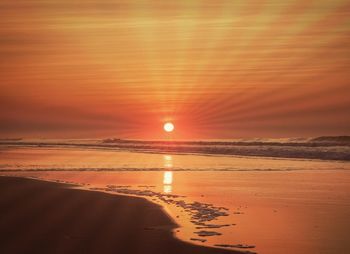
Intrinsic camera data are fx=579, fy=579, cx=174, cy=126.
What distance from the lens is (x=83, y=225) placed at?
10.5 m

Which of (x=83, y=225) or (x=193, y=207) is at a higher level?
(x=193, y=207)

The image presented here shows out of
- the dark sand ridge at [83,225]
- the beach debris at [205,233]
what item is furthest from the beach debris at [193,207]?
the dark sand ridge at [83,225]

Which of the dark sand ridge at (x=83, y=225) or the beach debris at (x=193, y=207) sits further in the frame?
the beach debris at (x=193, y=207)

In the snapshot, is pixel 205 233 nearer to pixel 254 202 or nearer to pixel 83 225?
pixel 83 225

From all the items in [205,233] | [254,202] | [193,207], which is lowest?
[205,233]

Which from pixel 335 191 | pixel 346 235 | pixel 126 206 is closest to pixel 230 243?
pixel 346 235

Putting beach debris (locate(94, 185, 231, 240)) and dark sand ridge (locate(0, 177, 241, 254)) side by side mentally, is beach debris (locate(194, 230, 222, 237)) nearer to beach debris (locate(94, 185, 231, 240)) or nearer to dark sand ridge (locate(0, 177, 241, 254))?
beach debris (locate(94, 185, 231, 240))

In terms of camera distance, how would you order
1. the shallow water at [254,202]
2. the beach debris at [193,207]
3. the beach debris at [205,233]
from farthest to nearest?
the beach debris at [193,207], the beach debris at [205,233], the shallow water at [254,202]

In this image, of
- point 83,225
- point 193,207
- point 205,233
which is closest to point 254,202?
point 193,207

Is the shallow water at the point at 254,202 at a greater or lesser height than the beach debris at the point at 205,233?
greater

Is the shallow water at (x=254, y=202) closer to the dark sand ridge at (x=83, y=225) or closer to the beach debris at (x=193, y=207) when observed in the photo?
the beach debris at (x=193, y=207)

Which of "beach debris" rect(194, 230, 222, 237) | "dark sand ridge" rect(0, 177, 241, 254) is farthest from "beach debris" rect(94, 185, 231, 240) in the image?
"dark sand ridge" rect(0, 177, 241, 254)

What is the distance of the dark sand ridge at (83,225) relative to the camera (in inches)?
341

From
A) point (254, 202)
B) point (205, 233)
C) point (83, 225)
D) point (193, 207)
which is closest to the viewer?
point (205, 233)
